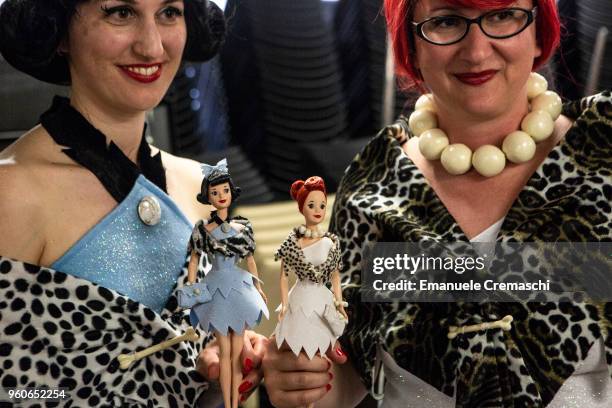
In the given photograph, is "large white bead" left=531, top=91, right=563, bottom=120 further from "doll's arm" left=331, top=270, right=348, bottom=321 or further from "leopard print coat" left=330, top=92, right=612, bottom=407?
"doll's arm" left=331, top=270, right=348, bottom=321

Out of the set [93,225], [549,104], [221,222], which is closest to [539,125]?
[549,104]

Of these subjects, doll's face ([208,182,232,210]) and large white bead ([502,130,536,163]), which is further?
large white bead ([502,130,536,163])

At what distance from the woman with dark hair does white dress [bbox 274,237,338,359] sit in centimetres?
11

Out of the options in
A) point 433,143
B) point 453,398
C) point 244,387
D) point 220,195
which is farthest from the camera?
point 433,143

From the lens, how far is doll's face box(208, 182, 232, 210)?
1.16 meters

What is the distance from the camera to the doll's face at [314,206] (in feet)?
3.81

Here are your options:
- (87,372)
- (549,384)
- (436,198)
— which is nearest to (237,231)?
(87,372)

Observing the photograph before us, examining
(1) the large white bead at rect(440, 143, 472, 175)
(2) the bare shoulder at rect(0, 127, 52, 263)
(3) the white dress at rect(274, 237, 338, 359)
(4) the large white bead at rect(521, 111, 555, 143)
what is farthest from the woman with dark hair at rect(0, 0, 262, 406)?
(4) the large white bead at rect(521, 111, 555, 143)

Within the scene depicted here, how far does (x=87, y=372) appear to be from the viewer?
4.10ft

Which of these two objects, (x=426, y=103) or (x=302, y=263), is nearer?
(x=302, y=263)

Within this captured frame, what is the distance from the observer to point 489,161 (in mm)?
1429

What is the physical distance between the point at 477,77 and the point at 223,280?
0.54 metres

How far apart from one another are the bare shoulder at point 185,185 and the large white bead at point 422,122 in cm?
40

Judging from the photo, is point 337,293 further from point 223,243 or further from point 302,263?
point 223,243
